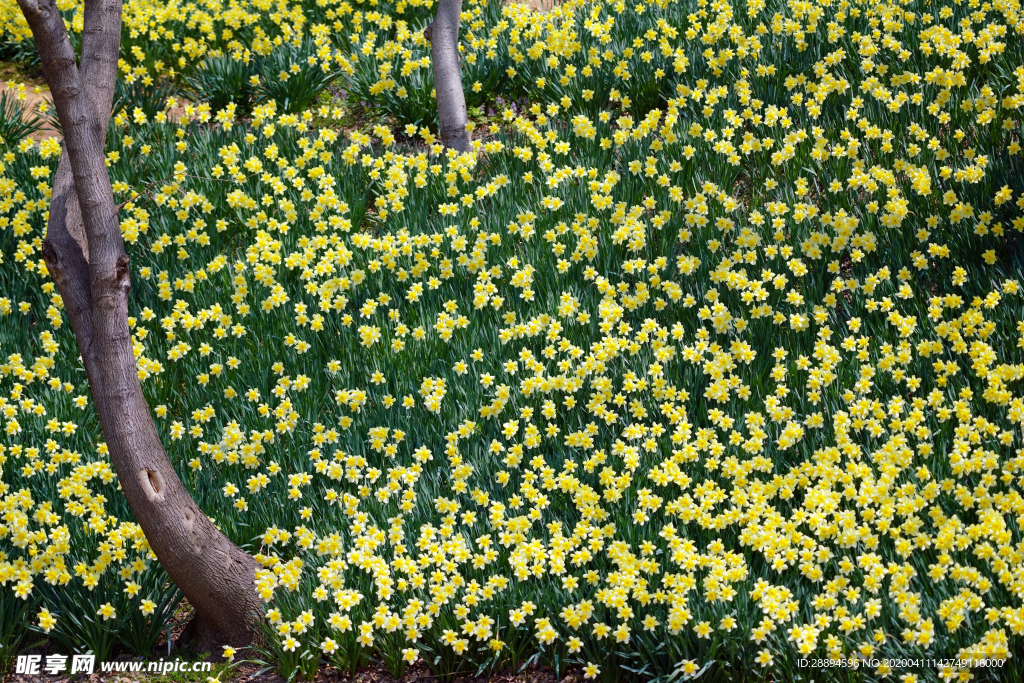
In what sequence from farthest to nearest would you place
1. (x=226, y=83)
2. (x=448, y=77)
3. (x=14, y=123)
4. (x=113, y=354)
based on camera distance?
(x=226, y=83) < (x=14, y=123) < (x=448, y=77) < (x=113, y=354)

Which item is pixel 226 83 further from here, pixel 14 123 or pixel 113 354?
pixel 113 354

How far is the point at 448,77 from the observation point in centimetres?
600

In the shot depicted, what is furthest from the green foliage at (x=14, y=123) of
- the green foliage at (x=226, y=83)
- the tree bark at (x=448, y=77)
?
the tree bark at (x=448, y=77)

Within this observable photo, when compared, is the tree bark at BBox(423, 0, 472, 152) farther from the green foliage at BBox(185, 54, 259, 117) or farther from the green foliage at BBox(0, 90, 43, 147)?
Answer: the green foliage at BBox(0, 90, 43, 147)

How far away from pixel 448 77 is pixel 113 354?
3.29 metres

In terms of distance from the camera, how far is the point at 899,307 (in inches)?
177

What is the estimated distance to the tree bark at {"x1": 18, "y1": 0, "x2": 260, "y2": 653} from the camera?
338 centimetres

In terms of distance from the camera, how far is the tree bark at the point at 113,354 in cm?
338

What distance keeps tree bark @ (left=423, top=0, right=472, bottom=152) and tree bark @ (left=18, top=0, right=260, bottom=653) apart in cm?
268

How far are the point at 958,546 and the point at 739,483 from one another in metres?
0.80

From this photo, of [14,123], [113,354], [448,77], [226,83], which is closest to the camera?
[113,354]

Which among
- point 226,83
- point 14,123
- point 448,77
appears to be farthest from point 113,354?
point 14,123

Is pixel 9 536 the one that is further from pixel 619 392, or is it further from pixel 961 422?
pixel 961 422

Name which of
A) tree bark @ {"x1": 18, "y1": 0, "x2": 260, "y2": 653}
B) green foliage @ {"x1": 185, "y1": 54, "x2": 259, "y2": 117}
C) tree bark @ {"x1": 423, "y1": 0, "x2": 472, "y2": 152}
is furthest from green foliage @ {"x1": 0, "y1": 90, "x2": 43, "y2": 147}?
tree bark @ {"x1": 18, "y1": 0, "x2": 260, "y2": 653}
